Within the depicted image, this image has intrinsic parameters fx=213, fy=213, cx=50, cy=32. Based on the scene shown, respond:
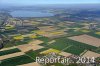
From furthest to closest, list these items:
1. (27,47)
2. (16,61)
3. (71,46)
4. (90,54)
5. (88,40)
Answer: (88,40) → (71,46) → (27,47) → (90,54) → (16,61)

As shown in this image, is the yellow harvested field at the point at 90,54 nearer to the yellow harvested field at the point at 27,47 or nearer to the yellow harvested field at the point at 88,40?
A: the yellow harvested field at the point at 88,40

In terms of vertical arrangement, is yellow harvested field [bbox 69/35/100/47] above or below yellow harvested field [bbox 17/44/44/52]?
below

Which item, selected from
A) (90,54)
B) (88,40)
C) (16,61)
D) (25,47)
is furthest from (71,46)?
(16,61)

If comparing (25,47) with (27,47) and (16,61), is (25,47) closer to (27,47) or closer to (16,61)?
(27,47)

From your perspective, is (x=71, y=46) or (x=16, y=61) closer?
(x=16, y=61)

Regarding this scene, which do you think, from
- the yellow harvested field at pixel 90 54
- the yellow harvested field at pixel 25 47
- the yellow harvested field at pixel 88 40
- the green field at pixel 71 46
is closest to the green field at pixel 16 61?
the yellow harvested field at pixel 25 47

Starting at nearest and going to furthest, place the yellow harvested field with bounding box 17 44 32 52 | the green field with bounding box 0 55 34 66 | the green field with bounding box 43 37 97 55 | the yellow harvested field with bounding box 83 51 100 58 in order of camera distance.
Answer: the green field with bounding box 0 55 34 66, the yellow harvested field with bounding box 83 51 100 58, the green field with bounding box 43 37 97 55, the yellow harvested field with bounding box 17 44 32 52

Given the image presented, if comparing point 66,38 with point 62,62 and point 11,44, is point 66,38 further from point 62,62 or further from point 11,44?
point 62,62

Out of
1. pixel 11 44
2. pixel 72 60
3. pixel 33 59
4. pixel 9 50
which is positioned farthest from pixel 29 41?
pixel 72 60

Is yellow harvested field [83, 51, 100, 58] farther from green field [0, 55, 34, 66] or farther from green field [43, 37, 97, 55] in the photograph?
green field [0, 55, 34, 66]

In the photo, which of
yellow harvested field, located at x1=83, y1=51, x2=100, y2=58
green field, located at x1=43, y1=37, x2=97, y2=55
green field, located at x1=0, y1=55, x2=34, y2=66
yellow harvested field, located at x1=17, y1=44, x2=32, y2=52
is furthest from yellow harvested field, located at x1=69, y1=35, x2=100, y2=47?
green field, located at x1=0, y1=55, x2=34, y2=66

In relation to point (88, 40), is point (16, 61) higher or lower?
higher

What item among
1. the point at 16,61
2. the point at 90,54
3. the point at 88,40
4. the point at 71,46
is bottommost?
the point at 88,40
